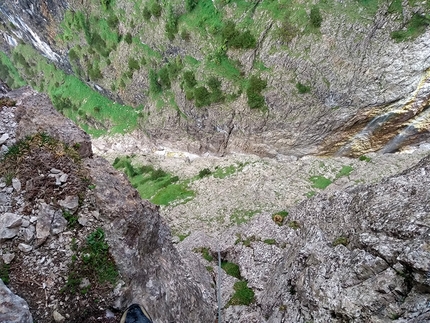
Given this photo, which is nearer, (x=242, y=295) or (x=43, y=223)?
(x=43, y=223)

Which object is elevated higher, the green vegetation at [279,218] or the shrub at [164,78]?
the shrub at [164,78]

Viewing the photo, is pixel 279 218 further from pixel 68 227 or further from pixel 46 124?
pixel 46 124

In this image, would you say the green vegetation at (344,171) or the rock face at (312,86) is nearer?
Result: the rock face at (312,86)

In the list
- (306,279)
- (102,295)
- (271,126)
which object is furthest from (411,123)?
(102,295)

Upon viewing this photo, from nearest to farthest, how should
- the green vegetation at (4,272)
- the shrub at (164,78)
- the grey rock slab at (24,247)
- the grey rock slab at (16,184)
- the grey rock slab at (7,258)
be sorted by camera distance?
the green vegetation at (4,272) → the grey rock slab at (7,258) → the grey rock slab at (24,247) → the grey rock slab at (16,184) → the shrub at (164,78)

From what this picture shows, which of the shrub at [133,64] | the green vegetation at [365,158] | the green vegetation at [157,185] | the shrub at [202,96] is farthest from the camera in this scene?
the shrub at [133,64]

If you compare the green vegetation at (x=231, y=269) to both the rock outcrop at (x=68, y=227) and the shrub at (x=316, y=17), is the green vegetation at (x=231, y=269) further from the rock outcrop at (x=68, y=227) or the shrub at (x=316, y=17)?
the shrub at (x=316, y=17)

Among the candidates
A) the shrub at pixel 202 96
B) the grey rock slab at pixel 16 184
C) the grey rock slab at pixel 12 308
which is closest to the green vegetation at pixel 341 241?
the grey rock slab at pixel 12 308

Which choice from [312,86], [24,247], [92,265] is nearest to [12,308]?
[24,247]

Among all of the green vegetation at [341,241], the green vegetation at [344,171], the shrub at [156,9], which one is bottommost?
the green vegetation at [341,241]
